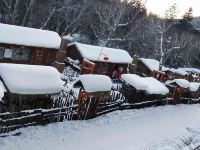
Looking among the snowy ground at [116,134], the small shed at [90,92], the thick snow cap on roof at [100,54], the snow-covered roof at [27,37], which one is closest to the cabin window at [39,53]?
the snow-covered roof at [27,37]

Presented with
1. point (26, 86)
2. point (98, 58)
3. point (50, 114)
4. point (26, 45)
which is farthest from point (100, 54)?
point (26, 86)

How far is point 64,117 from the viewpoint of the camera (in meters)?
14.5

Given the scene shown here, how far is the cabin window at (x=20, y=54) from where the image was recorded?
25.5 meters

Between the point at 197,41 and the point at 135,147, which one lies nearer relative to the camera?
the point at 135,147

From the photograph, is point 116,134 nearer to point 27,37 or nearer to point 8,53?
point 8,53

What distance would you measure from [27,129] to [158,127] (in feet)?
26.2

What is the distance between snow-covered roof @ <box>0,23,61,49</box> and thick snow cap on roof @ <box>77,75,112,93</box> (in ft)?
38.8

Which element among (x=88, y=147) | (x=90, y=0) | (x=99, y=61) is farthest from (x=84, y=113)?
(x=90, y=0)

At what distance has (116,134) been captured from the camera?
14.9m

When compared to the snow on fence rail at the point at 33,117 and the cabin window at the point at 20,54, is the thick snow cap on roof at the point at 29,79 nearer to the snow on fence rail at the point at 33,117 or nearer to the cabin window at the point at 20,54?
the snow on fence rail at the point at 33,117

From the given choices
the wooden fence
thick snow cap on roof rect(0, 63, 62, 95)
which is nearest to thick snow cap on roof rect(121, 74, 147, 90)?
the wooden fence

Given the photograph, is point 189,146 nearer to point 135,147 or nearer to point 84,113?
point 135,147

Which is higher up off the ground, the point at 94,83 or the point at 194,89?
the point at 94,83

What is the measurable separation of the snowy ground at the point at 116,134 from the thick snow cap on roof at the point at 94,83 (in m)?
1.75
